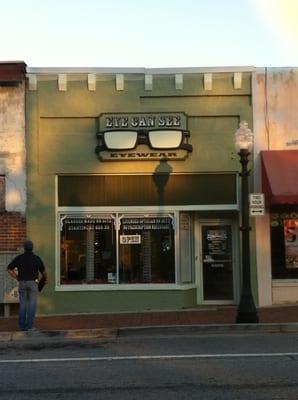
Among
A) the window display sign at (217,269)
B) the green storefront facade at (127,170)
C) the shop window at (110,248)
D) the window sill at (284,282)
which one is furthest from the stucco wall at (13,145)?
the window sill at (284,282)

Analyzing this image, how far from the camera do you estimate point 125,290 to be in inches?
593

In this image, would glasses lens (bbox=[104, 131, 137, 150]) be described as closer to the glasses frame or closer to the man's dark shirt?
the glasses frame

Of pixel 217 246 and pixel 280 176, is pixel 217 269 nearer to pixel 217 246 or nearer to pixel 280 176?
pixel 217 246

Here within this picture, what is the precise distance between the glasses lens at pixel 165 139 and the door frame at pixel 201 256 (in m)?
1.98

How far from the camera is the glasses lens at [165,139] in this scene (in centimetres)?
1514

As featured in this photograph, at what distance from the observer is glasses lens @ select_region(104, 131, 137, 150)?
49.6 ft

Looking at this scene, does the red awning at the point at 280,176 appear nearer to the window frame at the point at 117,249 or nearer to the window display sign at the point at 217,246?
the window display sign at the point at 217,246

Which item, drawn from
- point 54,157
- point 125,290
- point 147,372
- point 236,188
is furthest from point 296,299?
point 147,372

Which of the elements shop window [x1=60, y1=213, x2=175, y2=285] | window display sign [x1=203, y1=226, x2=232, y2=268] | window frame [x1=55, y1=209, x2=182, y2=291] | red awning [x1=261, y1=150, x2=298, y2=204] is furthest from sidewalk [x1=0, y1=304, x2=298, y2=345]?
red awning [x1=261, y1=150, x2=298, y2=204]

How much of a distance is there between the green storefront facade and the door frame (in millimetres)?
312

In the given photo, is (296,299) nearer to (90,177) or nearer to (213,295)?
(213,295)

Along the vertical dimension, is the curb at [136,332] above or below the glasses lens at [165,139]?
below

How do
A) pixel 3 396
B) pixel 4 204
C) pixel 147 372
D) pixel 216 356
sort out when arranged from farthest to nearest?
1. pixel 4 204
2. pixel 216 356
3. pixel 147 372
4. pixel 3 396

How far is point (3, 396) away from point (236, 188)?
9.57 metres
